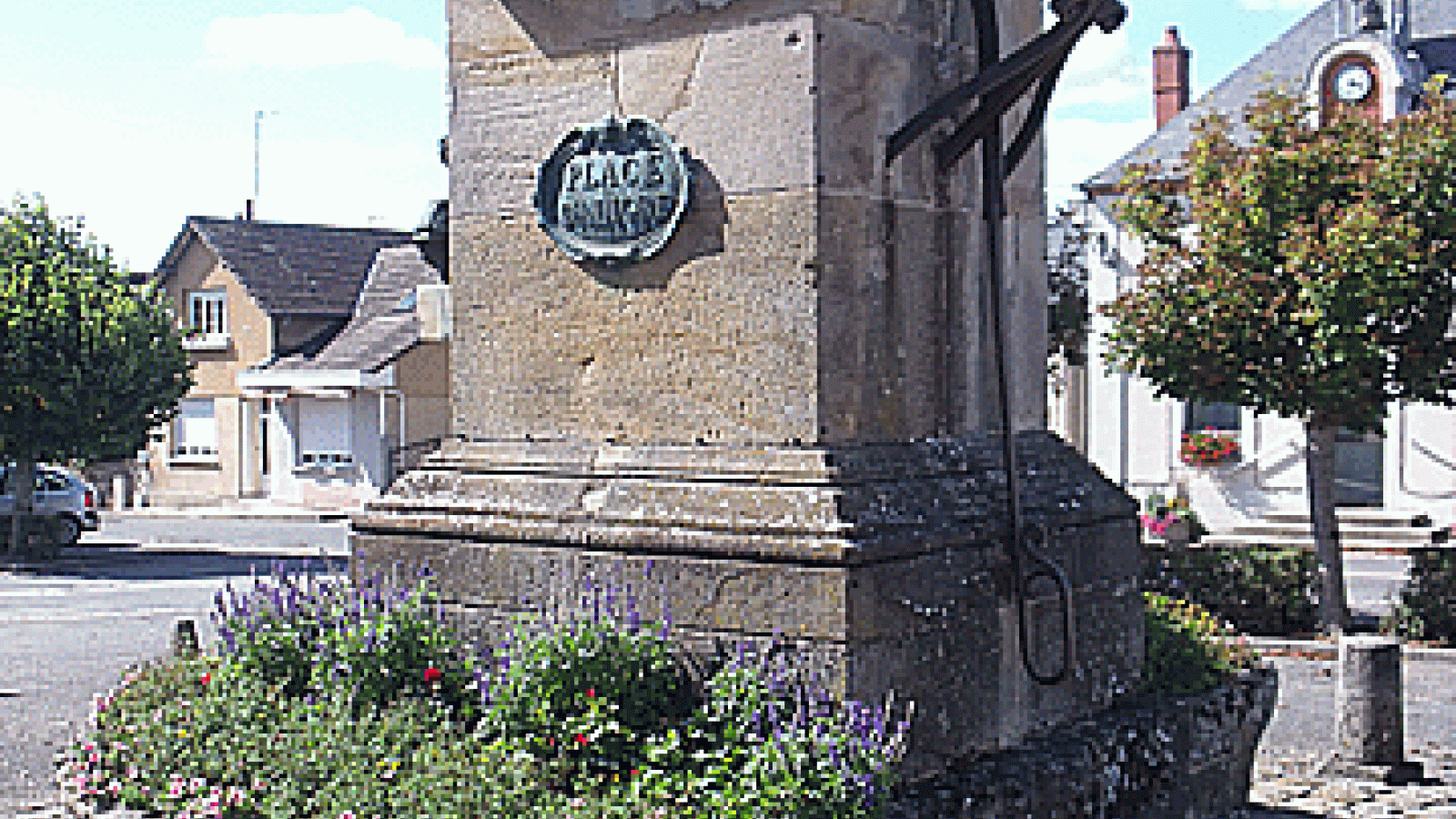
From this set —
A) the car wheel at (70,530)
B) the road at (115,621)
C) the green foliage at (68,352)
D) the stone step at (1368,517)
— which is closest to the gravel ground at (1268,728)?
the road at (115,621)

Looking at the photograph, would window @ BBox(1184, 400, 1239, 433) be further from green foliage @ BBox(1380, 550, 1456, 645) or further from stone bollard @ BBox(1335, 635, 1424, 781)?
stone bollard @ BBox(1335, 635, 1424, 781)

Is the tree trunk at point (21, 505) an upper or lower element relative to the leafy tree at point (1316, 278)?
lower

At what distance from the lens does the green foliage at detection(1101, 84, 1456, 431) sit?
1350 cm

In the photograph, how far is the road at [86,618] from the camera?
9.84m

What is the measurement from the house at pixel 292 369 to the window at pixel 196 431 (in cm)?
3

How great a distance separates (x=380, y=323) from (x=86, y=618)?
24055 millimetres

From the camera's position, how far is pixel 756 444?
5449 mm

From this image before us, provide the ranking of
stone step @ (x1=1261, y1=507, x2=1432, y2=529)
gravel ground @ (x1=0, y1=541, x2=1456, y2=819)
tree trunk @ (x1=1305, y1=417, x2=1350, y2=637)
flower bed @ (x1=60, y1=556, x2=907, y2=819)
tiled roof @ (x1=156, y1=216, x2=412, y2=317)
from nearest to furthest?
flower bed @ (x1=60, y1=556, x2=907, y2=819)
gravel ground @ (x1=0, y1=541, x2=1456, y2=819)
tree trunk @ (x1=1305, y1=417, x2=1350, y2=637)
stone step @ (x1=1261, y1=507, x2=1432, y2=529)
tiled roof @ (x1=156, y1=216, x2=412, y2=317)

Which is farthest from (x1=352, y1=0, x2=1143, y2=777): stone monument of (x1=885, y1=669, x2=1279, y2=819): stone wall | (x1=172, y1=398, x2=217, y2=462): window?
(x1=172, y1=398, x2=217, y2=462): window

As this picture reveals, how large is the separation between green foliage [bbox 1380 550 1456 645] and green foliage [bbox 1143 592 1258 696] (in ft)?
24.4

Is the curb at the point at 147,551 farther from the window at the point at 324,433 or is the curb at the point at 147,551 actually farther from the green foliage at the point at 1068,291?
the green foliage at the point at 1068,291

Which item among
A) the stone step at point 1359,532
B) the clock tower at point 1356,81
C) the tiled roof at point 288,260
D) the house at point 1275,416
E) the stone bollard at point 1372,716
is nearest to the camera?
the stone bollard at point 1372,716

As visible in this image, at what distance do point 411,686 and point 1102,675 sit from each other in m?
2.48

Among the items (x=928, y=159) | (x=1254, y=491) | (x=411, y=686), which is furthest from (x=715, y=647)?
(x=1254, y=491)
